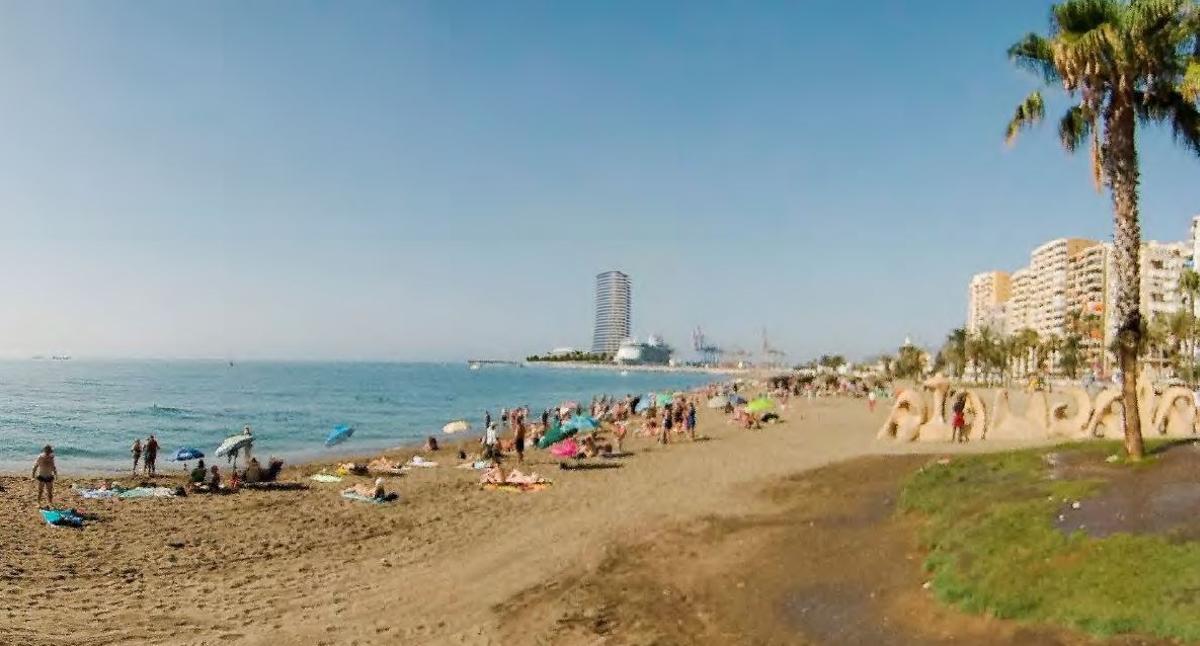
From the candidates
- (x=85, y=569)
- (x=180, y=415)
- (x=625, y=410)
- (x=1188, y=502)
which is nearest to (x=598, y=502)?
(x=85, y=569)

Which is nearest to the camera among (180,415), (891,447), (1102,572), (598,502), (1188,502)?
(1102,572)

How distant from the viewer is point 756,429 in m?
41.8

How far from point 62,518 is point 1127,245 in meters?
25.3

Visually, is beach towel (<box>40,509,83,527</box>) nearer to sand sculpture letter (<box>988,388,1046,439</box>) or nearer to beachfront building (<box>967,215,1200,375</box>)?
sand sculpture letter (<box>988,388,1046,439</box>)

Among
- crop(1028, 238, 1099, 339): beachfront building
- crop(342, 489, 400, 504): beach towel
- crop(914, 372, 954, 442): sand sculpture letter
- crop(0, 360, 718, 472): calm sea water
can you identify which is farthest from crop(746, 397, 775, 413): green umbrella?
crop(1028, 238, 1099, 339): beachfront building

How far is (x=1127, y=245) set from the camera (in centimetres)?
1416

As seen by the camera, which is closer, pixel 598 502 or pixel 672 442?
pixel 598 502

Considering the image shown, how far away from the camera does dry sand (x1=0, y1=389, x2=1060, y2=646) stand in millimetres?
11250

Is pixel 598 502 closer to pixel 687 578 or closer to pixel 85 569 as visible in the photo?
pixel 687 578

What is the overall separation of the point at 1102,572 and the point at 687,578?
21.2 ft

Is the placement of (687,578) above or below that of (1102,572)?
below

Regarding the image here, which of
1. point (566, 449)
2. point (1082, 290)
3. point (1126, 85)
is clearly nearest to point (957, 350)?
point (1082, 290)

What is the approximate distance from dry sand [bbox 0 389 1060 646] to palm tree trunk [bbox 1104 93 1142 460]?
712cm

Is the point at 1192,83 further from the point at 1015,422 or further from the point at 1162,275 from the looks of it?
the point at 1162,275
